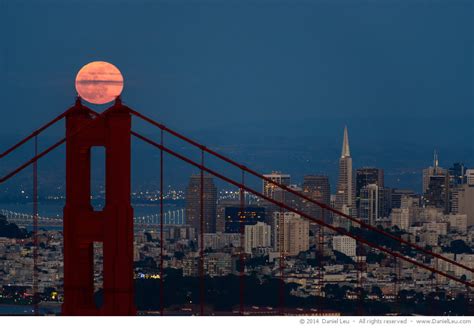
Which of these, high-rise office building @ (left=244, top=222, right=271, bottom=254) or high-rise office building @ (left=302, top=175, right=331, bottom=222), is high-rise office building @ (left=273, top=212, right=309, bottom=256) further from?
high-rise office building @ (left=302, top=175, right=331, bottom=222)

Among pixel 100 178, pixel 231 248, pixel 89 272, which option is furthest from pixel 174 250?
pixel 89 272

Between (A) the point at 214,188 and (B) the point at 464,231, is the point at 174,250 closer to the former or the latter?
(A) the point at 214,188

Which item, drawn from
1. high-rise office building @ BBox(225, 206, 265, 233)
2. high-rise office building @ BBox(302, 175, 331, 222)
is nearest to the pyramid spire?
high-rise office building @ BBox(302, 175, 331, 222)

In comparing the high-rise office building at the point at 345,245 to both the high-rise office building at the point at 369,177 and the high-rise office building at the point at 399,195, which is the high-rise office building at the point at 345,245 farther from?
the high-rise office building at the point at 399,195

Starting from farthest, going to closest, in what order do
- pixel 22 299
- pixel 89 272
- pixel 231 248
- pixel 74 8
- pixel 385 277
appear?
1. pixel 74 8
2. pixel 231 248
3. pixel 385 277
4. pixel 22 299
5. pixel 89 272

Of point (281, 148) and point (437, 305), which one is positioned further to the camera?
point (281, 148)
